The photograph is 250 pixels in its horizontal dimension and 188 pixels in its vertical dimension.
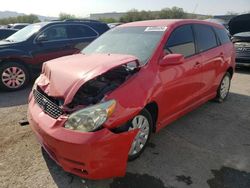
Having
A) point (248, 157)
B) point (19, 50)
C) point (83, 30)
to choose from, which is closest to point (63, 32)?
point (83, 30)

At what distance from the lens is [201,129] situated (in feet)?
15.4

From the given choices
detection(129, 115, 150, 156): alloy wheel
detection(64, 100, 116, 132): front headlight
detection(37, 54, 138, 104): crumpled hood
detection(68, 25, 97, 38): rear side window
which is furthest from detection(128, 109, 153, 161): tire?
detection(68, 25, 97, 38): rear side window

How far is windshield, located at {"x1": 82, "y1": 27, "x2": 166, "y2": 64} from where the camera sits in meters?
3.96

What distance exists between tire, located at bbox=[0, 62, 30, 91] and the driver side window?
1.06 m

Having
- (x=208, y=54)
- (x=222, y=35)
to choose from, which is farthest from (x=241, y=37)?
(x=208, y=54)

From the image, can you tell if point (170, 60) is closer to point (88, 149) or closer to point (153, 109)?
point (153, 109)

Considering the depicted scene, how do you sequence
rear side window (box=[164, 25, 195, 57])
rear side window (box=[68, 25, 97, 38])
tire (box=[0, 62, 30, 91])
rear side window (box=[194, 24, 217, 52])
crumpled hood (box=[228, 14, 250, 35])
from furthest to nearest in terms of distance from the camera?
crumpled hood (box=[228, 14, 250, 35]) → rear side window (box=[68, 25, 97, 38]) → tire (box=[0, 62, 30, 91]) → rear side window (box=[194, 24, 217, 52]) → rear side window (box=[164, 25, 195, 57])

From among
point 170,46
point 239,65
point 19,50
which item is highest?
point 170,46

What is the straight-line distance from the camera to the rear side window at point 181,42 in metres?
4.13

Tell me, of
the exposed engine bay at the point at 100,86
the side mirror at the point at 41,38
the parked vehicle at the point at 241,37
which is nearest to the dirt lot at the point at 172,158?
the exposed engine bay at the point at 100,86

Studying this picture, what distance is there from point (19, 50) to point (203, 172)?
5385 mm

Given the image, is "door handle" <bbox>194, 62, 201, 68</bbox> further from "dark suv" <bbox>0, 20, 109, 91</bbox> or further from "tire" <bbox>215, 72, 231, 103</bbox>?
"dark suv" <bbox>0, 20, 109, 91</bbox>

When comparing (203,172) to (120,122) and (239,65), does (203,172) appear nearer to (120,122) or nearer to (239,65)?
(120,122)

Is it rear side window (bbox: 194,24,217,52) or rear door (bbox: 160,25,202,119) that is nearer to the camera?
rear door (bbox: 160,25,202,119)
